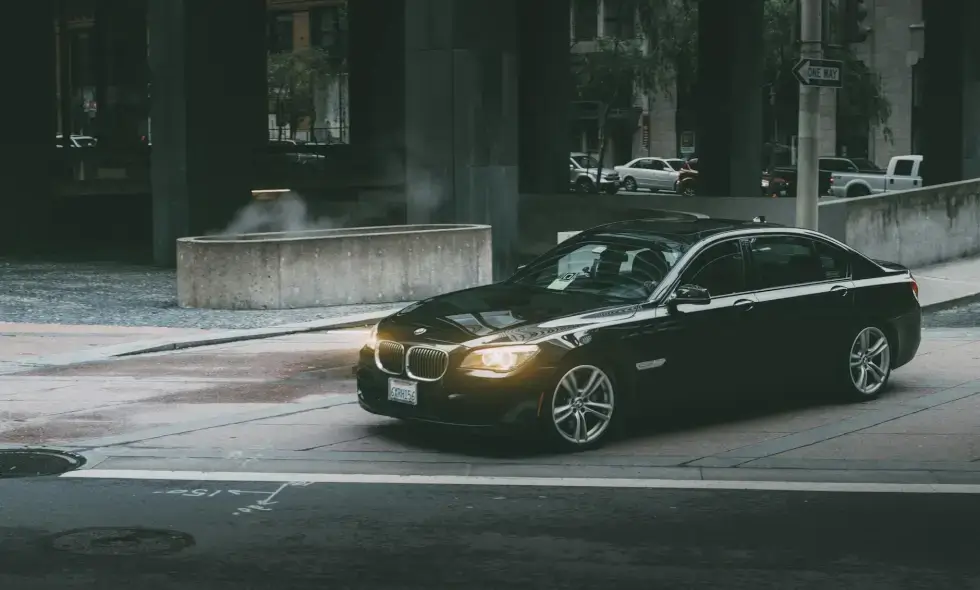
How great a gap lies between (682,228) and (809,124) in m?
6.67

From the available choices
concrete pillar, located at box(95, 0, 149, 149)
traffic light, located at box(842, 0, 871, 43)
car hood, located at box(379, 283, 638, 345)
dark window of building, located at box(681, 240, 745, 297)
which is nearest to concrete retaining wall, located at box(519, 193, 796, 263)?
traffic light, located at box(842, 0, 871, 43)

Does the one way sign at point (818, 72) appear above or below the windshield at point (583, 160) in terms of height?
above

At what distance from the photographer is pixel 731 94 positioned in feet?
131

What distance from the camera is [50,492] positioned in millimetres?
8430

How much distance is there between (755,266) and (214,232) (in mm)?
18218

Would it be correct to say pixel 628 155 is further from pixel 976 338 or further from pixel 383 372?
pixel 383 372

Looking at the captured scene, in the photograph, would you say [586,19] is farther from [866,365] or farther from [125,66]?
[866,365]

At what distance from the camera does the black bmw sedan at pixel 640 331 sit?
9266 mm

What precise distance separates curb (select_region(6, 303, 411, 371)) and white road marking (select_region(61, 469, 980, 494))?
5349 mm

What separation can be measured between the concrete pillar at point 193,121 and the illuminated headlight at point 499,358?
1760 cm

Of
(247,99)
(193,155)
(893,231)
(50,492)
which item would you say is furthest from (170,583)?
(247,99)

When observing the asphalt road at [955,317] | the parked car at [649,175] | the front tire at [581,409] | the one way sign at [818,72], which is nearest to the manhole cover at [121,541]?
the front tire at [581,409]

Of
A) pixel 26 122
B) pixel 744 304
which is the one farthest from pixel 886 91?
pixel 744 304

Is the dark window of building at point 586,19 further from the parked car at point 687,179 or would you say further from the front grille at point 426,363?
the front grille at point 426,363
